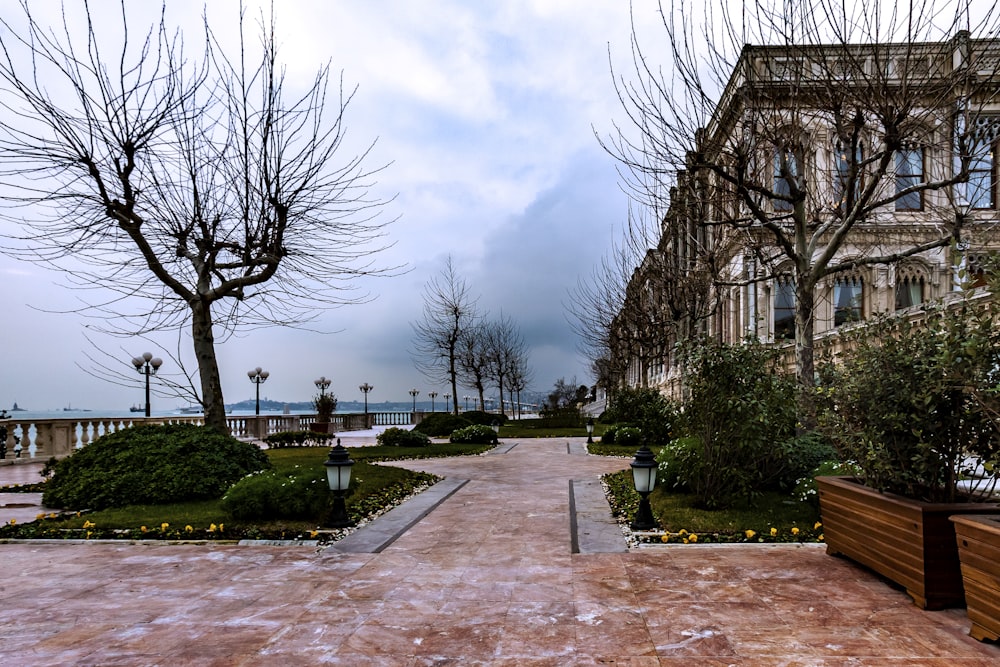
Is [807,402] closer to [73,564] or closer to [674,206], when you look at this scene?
[674,206]

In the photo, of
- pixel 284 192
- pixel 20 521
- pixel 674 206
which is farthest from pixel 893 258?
pixel 20 521

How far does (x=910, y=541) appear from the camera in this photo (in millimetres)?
4246

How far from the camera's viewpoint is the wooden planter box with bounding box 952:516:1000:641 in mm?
3383

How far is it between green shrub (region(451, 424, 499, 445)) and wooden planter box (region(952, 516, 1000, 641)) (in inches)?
688

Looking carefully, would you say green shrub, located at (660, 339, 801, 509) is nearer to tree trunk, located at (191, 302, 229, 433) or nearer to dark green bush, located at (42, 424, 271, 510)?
dark green bush, located at (42, 424, 271, 510)

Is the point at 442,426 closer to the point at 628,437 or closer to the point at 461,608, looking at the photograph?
the point at 628,437

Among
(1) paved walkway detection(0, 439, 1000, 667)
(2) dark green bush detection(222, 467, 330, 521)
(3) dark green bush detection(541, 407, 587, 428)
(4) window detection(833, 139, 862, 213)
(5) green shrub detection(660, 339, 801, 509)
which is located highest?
(4) window detection(833, 139, 862, 213)

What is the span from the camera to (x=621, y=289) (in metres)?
27.2

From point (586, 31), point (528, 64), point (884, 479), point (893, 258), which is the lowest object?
point (884, 479)

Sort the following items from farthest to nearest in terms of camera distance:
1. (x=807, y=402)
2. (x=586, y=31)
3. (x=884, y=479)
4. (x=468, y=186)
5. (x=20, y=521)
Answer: (x=468, y=186)
(x=586, y=31)
(x=20, y=521)
(x=807, y=402)
(x=884, y=479)

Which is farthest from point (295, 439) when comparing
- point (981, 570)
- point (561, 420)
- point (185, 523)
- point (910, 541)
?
point (981, 570)

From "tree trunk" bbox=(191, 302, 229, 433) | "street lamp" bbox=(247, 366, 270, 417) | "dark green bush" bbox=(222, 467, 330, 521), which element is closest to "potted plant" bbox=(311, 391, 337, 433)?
"street lamp" bbox=(247, 366, 270, 417)

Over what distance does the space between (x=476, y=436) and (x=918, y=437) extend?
17101 millimetres

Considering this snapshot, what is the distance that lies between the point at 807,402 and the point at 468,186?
11.6m
